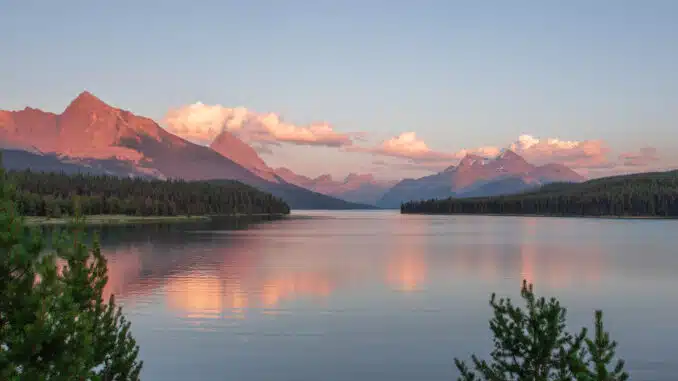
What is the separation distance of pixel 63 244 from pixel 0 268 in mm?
2254

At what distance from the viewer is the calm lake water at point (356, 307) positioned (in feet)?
117

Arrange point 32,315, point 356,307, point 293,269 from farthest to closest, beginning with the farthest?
point 293,269 < point 356,307 < point 32,315

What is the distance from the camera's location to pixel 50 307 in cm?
1535

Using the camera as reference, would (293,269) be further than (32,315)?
Yes

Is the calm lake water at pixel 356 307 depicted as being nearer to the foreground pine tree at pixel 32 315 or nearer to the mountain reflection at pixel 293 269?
the mountain reflection at pixel 293 269

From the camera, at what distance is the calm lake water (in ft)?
117

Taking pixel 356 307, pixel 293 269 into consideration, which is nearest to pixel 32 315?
pixel 356 307

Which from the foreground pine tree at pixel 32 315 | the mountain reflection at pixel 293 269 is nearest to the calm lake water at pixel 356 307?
the mountain reflection at pixel 293 269

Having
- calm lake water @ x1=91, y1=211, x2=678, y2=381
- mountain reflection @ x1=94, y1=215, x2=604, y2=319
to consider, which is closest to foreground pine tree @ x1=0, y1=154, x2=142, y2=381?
calm lake water @ x1=91, y1=211, x2=678, y2=381

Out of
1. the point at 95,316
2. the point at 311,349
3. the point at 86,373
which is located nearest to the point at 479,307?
the point at 311,349

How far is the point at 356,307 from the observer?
5459cm

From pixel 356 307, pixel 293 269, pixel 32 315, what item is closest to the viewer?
pixel 32 315

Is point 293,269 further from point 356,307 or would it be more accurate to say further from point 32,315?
point 32,315

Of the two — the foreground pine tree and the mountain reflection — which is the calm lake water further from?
the foreground pine tree
